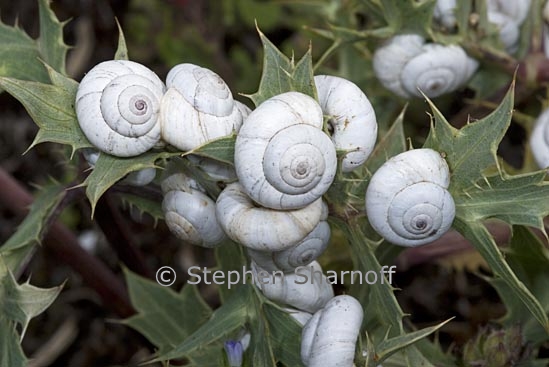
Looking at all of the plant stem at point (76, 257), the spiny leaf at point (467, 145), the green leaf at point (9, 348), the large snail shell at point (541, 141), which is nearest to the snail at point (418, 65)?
the large snail shell at point (541, 141)

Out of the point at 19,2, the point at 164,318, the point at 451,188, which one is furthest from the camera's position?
the point at 19,2

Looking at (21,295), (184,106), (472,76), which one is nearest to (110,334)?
(21,295)

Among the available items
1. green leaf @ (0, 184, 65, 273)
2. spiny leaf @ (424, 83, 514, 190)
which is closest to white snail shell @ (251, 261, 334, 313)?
spiny leaf @ (424, 83, 514, 190)

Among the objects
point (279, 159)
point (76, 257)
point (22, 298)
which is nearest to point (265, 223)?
point (279, 159)

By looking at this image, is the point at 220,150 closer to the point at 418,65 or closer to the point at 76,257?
the point at 418,65

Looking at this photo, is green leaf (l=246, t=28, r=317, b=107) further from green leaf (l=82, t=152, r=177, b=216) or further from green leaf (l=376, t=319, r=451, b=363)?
green leaf (l=376, t=319, r=451, b=363)

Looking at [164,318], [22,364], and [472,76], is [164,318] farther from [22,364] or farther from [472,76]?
[472,76]
